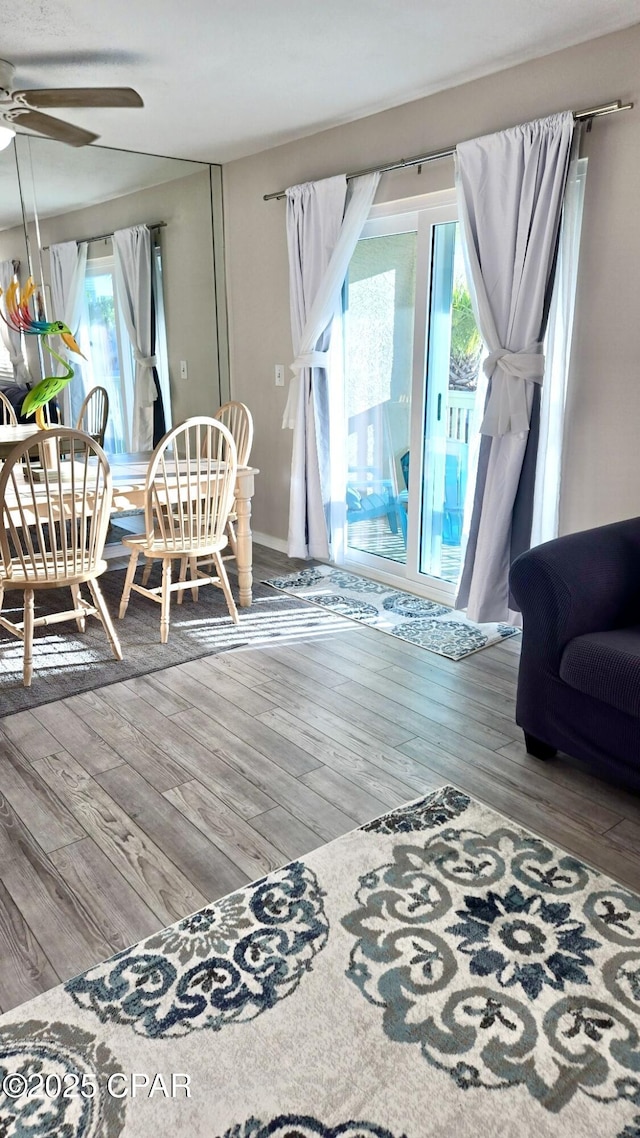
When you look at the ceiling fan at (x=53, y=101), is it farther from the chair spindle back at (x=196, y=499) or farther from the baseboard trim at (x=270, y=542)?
the baseboard trim at (x=270, y=542)

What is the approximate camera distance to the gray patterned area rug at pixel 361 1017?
1.45m

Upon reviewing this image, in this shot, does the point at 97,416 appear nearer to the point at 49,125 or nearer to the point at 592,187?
the point at 49,125

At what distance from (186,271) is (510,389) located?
2.73 m

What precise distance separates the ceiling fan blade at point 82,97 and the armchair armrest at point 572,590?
7.58ft

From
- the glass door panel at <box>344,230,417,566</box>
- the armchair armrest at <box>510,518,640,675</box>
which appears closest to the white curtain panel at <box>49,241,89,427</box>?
the glass door panel at <box>344,230,417,566</box>

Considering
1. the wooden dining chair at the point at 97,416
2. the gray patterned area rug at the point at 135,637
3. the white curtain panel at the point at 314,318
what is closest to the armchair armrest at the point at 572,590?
the gray patterned area rug at the point at 135,637

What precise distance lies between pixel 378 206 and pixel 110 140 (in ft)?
5.53

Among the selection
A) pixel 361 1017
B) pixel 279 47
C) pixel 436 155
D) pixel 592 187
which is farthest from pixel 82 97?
pixel 361 1017

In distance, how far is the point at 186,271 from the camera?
514 cm

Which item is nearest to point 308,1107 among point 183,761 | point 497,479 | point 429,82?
point 183,761

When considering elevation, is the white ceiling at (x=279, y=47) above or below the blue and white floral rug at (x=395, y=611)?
above

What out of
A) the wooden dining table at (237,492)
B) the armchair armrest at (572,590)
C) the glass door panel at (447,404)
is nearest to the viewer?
the armchair armrest at (572,590)

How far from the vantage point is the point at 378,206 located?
4098 millimetres

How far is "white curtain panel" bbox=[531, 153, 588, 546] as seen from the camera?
10.3 ft
